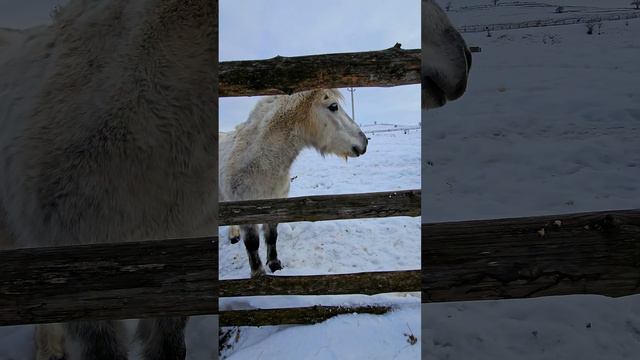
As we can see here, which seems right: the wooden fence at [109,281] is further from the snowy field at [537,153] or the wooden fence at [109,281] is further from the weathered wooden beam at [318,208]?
the snowy field at [537,153]

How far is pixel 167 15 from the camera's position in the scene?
0.90 metres

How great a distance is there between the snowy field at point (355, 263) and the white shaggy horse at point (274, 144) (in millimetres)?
65

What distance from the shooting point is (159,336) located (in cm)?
102

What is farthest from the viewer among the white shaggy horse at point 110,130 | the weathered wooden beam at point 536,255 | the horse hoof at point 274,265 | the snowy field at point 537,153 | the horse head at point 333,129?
the horse hoof at point 274,265

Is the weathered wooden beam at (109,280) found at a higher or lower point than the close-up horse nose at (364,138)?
lower

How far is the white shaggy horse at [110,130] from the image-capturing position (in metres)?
0.87

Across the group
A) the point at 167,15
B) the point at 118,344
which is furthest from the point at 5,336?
the point at 167,15

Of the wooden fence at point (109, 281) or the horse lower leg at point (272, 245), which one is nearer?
the wooden fence at point (109, 281)

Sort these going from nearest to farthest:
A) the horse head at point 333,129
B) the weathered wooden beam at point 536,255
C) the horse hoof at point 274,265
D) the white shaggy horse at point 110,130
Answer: the weathered wooden beam at point 536,255
the white shaggy horse at point 110,130
the horse head at point 333,129
the horse hoof at point 274,265

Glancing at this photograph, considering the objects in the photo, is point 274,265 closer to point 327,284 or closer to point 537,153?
point 327,284

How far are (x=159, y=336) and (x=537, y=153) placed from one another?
1.12 meters

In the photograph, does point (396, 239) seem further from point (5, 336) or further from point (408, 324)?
point (5, 336)

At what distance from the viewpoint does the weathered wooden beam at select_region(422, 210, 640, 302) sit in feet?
2.49

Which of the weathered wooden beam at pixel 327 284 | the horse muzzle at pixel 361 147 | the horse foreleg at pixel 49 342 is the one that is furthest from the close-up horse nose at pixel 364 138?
the horse foreleg at pixel 49 342
